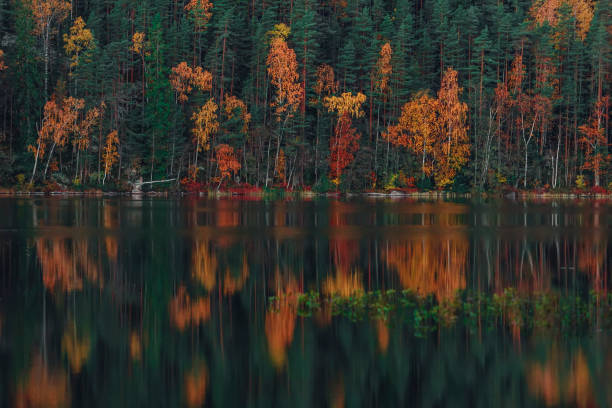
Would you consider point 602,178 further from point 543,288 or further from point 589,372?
point 589,372

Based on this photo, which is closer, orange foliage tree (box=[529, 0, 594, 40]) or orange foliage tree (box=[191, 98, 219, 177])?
orange foliage tree (box=[191, 98, 219, 177])

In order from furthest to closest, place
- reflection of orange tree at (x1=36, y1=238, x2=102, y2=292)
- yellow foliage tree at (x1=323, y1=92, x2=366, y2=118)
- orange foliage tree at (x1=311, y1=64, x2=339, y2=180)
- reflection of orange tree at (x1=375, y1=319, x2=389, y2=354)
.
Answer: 1. orange foliage tree at (x1=311, y1=64, x2=339, y2=180)
2. yellow foliage tree at (x1=323, y1=92, x2=366, y2=118)
3. reflection of orange tree at (x1=36, y1=238, x2=102, y2=292)
4. reflection of orange tree at (x1=375, y1=319, x2=389, y2=354)

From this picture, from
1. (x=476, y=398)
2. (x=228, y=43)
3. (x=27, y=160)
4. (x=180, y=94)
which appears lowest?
(x=476, y=398)

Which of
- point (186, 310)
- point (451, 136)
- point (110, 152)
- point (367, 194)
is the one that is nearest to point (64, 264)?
point (186, 310)

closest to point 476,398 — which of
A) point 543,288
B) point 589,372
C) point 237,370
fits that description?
point 589,372

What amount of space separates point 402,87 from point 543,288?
71.8 m

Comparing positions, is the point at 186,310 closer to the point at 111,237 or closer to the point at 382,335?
the point at 382,335

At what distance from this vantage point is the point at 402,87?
292 ft

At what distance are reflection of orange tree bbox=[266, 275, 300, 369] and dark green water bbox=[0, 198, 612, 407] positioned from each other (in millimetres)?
54

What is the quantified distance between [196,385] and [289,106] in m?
71.3

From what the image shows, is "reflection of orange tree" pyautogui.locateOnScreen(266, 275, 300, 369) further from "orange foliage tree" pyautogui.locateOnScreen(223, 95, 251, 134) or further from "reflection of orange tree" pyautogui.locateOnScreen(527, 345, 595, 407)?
"orange foliage tree" pyautogui.locateOnScreen(223, 95, 251, 134)

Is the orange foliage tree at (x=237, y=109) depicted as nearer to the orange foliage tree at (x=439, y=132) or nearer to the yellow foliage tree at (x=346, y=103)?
the yellow foliage tree at (x=346, y=103)

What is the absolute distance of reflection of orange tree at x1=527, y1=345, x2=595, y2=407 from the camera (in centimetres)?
1089

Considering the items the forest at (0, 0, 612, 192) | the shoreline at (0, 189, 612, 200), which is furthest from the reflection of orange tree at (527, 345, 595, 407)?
the forest at (0, 0, 612, 192)
